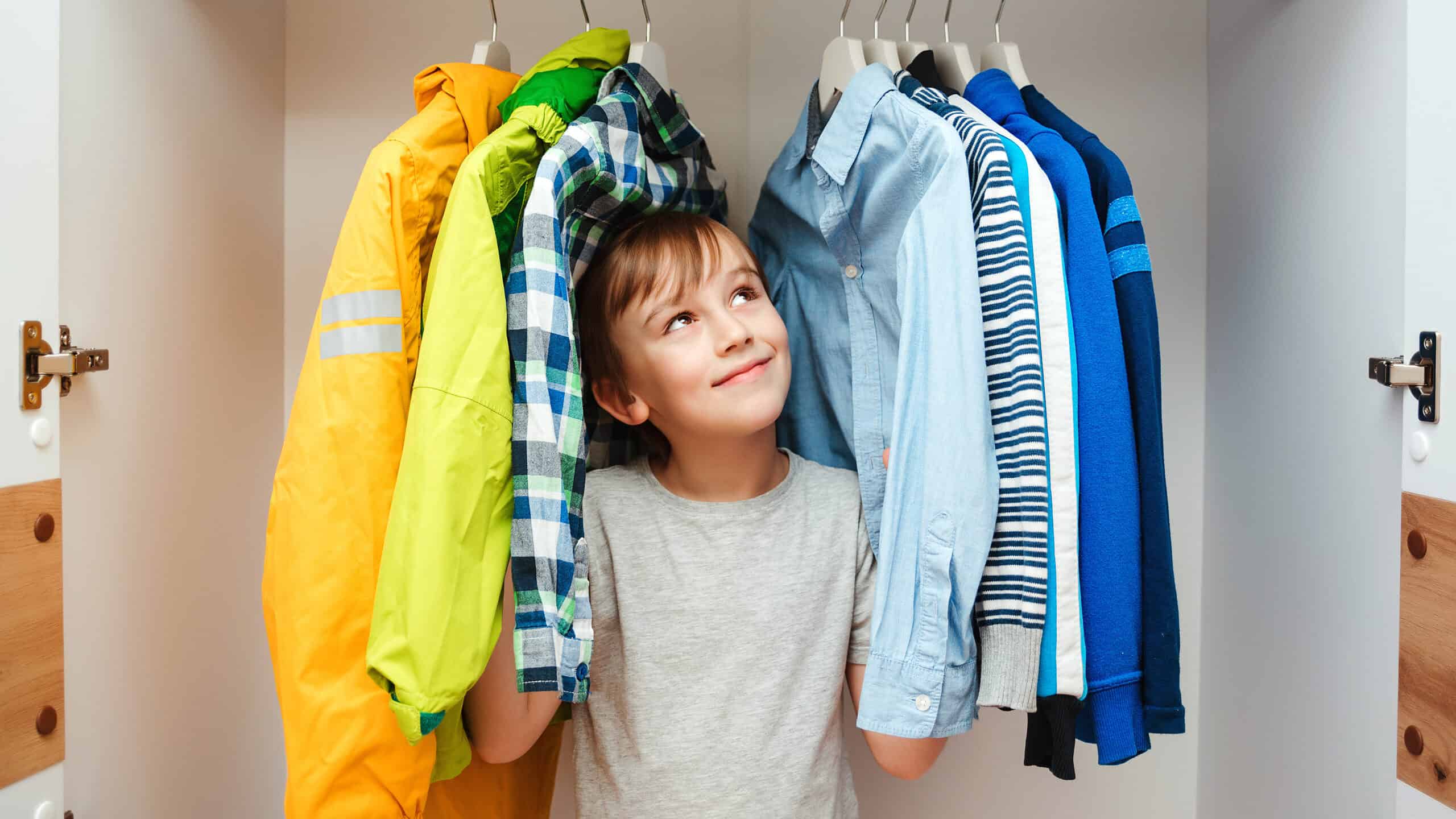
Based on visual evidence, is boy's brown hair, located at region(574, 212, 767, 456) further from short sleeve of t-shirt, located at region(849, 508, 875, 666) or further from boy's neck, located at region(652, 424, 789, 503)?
short sleeve of t-shirt, located at region(849, 508, 875, 666)

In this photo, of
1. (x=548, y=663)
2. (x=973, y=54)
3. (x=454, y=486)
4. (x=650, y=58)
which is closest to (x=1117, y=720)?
(x=548, y=663)

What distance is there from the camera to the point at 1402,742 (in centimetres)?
77

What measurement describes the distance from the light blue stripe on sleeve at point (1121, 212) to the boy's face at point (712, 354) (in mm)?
346

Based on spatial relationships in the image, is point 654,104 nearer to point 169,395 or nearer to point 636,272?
point 636,272

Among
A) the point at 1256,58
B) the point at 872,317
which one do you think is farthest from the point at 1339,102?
the point at 872,317

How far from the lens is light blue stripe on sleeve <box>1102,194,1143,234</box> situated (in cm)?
85

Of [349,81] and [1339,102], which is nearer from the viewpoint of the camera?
[1339,102]

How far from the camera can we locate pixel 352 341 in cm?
77

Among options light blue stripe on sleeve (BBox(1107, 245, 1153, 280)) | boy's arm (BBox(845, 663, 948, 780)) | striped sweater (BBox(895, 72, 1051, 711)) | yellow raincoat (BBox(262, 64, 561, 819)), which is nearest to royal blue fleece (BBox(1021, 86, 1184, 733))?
light blue stripe on sleeve (BBox(1107, 245, 1153, 280))

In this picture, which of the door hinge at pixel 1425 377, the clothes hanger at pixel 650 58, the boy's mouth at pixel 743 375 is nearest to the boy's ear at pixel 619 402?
the boy's mouth at pixel 743 375

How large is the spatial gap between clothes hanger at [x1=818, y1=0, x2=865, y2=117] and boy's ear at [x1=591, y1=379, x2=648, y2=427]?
40 centimetres

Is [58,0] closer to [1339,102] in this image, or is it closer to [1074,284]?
[1074,284]

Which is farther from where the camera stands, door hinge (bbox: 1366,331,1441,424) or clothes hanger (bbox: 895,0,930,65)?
clothes hanger (bbox: 895,0,930,65)

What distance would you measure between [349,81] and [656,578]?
88cm
